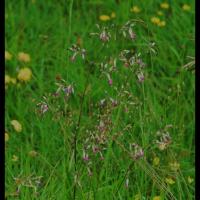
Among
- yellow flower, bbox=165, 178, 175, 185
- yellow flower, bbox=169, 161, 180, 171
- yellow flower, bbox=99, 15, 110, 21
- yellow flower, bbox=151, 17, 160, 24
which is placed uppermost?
yellow flower, bbox=99, 15, 110, 21

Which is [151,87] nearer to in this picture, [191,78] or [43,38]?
[191,78]

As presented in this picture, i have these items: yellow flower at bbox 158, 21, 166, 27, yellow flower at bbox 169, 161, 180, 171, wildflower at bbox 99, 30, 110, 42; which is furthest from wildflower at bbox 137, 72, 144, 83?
yellow flower at bbox 158, 21, 166, 27

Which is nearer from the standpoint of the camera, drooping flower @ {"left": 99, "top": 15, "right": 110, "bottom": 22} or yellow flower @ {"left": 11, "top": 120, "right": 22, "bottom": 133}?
yellow flower @ {"left": 11, "top": 120, "right": 22, "bottom": 133}

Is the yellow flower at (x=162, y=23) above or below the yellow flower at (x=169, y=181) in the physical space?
above

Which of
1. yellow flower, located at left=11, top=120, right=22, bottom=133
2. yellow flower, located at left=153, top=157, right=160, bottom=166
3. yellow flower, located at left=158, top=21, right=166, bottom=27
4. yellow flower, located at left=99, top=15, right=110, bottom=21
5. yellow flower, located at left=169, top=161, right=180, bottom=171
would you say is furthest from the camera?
yellow flower, located at left=99, top=15, right=110, bottom=21

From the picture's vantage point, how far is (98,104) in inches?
92.4

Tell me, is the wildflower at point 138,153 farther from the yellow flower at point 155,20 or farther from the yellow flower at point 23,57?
the yellow flower at point 155,20

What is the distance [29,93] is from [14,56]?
12.0 inches

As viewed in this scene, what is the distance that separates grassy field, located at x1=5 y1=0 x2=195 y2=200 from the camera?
2342 millimetres

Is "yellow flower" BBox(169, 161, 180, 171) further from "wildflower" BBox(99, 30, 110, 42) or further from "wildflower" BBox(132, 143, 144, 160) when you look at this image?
"wildflower" BBox(99, 30, 110, 42)

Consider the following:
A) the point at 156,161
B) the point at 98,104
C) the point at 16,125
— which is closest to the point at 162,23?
the point at 16,125

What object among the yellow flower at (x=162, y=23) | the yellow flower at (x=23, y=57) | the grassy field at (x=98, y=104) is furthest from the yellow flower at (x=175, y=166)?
the yellow flower at (x=162, y=23)

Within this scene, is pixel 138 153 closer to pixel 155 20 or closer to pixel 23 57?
pixel 23 57

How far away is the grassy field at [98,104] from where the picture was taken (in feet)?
7.68
